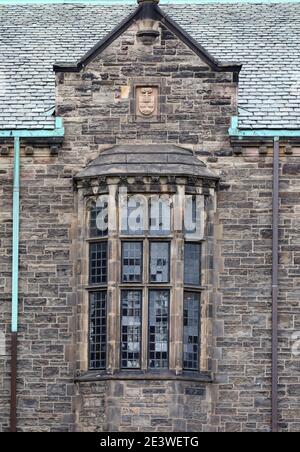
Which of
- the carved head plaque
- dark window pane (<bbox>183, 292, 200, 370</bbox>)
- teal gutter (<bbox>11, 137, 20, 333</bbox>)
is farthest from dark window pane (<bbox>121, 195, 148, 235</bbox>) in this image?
teal gutter (<bbox>11, 137, 20, 333</bbox>)

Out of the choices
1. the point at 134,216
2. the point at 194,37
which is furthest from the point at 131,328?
the point at 194,37

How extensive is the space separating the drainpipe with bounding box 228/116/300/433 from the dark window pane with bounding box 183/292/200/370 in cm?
157

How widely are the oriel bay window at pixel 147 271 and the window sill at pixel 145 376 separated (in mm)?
135

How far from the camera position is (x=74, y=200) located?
48438 millimetres

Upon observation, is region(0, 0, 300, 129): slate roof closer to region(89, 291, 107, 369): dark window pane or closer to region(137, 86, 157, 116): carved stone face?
region(137, 86, 157, 116): carved stone face

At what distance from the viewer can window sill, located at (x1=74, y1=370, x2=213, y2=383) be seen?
47.0m

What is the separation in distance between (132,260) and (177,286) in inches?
44.0

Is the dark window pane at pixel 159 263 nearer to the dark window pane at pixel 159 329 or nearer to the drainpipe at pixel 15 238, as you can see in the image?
the dark window pane at pixel 159 329

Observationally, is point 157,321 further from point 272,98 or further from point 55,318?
point 272,98

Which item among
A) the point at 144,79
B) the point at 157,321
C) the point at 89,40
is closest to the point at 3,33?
the point at 89,40

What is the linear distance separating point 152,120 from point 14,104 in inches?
127

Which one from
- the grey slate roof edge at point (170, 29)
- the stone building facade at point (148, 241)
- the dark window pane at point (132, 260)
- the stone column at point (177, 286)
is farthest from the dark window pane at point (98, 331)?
the grey slate roof edge at point (170, 29)

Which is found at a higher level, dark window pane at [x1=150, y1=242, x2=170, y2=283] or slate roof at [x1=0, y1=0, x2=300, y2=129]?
slate roof at [x1=0, y1=0, x2=300, y2=129]
